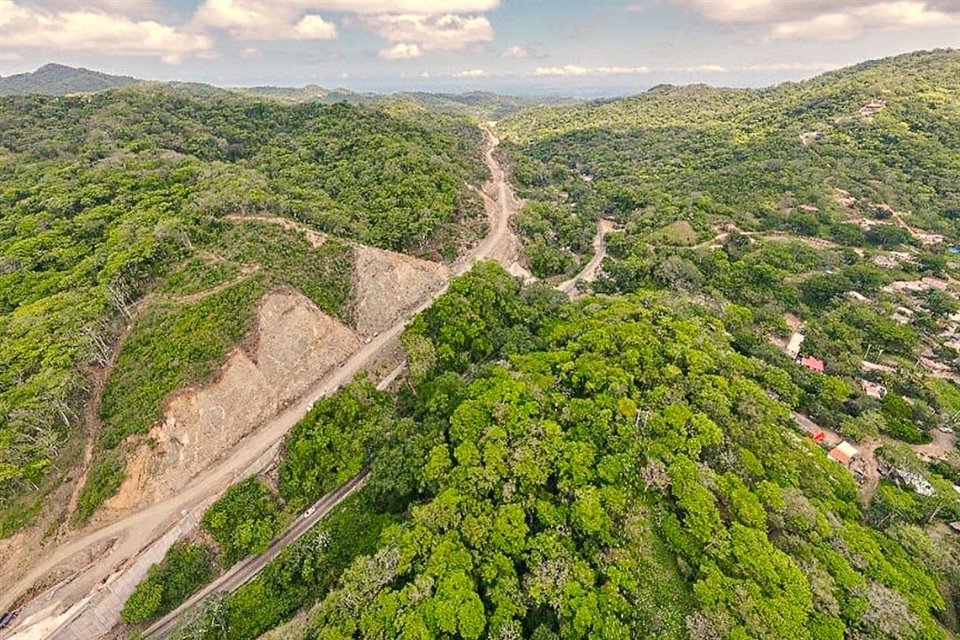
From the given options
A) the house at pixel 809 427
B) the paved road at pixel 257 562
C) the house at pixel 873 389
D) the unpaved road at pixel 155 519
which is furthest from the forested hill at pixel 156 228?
the house at pixel 873 389

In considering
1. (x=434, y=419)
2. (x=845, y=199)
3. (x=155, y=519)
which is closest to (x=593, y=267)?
(x=434, y=419)

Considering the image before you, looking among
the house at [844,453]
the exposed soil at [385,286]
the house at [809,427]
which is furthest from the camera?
the exposed soil at [385,286]

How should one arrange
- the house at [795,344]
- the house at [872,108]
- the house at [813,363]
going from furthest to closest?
1. the house at [872,108]
2. the house at [795,344]
3. the house at [813,363]

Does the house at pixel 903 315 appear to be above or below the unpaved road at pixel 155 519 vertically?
above

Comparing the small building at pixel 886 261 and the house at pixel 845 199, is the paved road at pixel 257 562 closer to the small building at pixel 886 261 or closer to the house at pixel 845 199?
the small building at pixel 886 261

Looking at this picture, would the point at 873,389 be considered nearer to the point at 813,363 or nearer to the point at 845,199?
the point at 813,363
